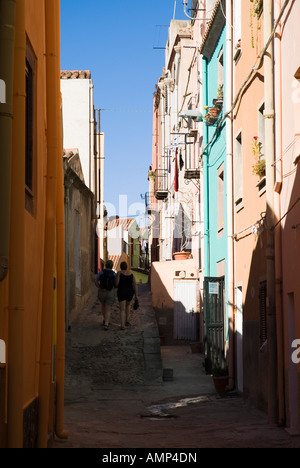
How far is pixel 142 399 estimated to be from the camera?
15930 mm

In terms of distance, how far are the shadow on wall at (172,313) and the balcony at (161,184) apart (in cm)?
931

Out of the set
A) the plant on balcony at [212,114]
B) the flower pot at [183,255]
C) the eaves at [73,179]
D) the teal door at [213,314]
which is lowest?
the teal door at [213,314]

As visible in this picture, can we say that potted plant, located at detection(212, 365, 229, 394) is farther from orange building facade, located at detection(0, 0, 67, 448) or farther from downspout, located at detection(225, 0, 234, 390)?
orange building facade, located at detection(0, 0, 67, 448)

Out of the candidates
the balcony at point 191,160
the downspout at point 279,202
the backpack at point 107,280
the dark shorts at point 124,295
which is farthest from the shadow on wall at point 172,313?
the downspout at point 279,202

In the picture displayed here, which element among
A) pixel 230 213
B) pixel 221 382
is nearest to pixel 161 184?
pixel 230 213

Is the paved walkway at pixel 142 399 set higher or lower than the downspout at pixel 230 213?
lower

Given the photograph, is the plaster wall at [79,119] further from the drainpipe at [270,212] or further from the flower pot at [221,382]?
the drainpipe at [270,212]

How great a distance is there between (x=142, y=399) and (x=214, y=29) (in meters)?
9.12

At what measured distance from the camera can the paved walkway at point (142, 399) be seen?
10492 mm

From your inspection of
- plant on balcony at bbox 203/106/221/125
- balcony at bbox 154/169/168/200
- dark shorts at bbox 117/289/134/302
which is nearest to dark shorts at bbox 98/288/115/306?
dark shorts at bbox 117/289/134/302
